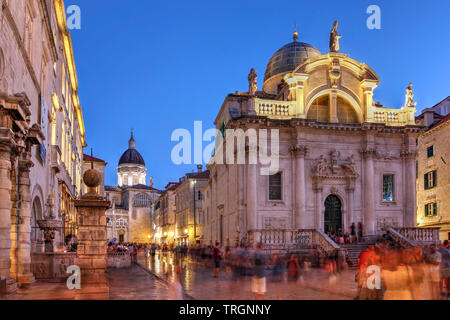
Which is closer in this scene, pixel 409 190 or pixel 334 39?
pixel 409 190

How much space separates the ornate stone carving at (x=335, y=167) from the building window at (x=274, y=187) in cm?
266

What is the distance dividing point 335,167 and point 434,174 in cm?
1441

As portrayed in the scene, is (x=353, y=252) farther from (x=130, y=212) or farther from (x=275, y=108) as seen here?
(x=130, y=212)

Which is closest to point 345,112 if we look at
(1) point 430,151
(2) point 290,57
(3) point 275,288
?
(2) point 290,57

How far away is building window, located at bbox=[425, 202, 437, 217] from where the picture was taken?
43287 mm

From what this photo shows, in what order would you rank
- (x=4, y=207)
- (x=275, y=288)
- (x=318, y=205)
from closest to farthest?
(x=4, y=207) → (x=275, y=288) → (x=318, y=205)

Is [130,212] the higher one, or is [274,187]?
[274,187]

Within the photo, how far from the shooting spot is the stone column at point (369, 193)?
33938 mm

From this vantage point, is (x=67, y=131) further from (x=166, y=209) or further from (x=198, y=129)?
(x=166, y=209)

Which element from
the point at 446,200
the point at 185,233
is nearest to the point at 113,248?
the point at 446,200

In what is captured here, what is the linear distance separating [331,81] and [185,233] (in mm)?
46999

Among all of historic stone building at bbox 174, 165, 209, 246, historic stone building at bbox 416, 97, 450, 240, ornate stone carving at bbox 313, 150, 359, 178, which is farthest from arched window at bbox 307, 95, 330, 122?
historic stone building at bbox 174, 165, 209, 246

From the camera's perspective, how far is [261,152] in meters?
33.0

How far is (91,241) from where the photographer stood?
15.6 m
